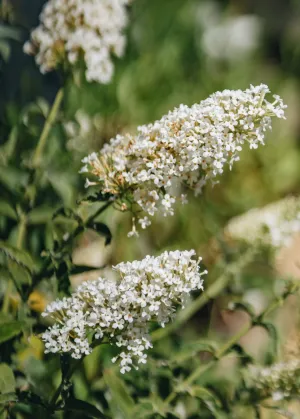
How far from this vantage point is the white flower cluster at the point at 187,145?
2.65 feet

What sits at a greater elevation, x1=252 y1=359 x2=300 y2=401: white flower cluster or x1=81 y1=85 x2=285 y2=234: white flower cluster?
x1=81 y1=85 x2=285 y2=234: white flower cluster

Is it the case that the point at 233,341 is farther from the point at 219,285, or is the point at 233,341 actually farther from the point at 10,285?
the point at 10,285

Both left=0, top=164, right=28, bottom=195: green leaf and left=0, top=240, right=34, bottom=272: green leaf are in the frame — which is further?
left=0, top=164, right=28, bottom=195: green leaf

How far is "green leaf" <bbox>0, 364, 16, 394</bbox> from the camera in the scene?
2.92ft

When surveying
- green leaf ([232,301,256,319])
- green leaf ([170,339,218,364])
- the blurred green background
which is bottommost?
green leaf ([170,339,218,364])

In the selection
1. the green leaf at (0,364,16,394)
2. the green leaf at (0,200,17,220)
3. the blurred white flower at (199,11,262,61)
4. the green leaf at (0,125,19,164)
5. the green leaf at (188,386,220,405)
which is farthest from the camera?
the blurred white flower at (199,11,262,61)

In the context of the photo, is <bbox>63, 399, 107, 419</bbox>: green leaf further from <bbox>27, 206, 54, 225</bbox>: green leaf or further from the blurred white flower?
the blurred white flower

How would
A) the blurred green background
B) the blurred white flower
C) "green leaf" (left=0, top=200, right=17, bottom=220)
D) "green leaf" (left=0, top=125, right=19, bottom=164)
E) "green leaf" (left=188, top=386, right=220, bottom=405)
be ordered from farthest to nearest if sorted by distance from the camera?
1. the blurred white flower
2. the blurred green background
3. "green leaf" (left=0, top=125, right=19, bottom=164)
4. "green leaf" (left=0, top=200, right=17, bottom=220)
5. "green leaf" (left=188, top=386, right=220, bottom=405)

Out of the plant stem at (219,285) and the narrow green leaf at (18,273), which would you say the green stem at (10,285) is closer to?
the narrow green leaf at (18,273)

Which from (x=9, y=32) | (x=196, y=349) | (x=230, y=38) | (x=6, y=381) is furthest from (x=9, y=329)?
(x=230, y=38)

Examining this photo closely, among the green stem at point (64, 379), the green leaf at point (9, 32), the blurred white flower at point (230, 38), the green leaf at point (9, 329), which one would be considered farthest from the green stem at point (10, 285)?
the blurred white flower at point (230, 38)

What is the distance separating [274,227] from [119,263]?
0.52 m

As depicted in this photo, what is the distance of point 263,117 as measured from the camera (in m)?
0.83

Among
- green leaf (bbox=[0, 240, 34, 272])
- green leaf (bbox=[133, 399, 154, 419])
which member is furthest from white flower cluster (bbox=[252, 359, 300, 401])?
green leaf (bbox=[0, 240, 34, 272])
